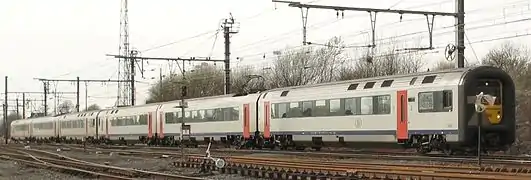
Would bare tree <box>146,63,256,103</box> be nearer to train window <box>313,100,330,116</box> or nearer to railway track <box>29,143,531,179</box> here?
train window <box>313,100,330,116</box>

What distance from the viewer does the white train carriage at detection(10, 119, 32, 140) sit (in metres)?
82.8

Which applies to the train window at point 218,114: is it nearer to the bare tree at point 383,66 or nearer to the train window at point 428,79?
the train window at point 428,79

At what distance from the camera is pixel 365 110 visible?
81.7ft

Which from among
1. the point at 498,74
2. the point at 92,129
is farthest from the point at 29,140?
the point at 498,74

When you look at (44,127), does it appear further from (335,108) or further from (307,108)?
(335,108)

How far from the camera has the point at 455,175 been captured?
1427cm

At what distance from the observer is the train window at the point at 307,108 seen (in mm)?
28391

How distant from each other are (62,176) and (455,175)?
1297 cm

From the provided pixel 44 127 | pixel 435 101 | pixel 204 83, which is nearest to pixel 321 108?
pixel 435 101

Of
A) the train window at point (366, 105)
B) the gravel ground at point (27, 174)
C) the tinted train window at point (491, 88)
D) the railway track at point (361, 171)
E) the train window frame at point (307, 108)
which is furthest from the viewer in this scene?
the train window frame at point (307, 108)

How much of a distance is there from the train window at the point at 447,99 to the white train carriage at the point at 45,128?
54.0 metres

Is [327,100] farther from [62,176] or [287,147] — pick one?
[62,176]

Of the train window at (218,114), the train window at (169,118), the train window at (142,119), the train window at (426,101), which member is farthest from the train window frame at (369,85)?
the train window at (142,119)

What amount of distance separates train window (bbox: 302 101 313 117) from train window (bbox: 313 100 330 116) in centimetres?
37
